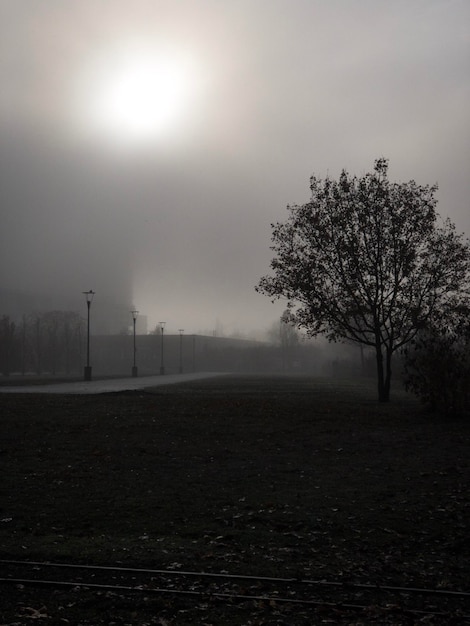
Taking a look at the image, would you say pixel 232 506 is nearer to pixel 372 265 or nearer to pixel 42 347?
pixel 372 265

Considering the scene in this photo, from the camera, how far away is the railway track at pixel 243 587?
23.8 feet

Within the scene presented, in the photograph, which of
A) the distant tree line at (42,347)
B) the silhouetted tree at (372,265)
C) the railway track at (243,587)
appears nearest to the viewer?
the railway track at (243,587)

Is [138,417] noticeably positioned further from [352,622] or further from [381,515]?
[352,622]


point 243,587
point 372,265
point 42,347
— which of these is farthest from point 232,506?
point 42,347

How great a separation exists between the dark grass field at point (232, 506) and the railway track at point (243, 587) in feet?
0.61

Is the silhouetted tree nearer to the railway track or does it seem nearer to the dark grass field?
the dark grass field

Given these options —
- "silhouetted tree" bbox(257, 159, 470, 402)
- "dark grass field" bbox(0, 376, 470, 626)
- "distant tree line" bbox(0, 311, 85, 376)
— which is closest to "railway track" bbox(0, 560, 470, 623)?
"dark grass field" bbox(0, 376, 470, 626)

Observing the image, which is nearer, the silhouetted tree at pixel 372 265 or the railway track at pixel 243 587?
the railway track at pixel 243 587

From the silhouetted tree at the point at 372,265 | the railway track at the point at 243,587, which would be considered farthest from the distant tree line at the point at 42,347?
the railway track at the point at 243,587

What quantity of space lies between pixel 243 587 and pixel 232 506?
14.1 feet

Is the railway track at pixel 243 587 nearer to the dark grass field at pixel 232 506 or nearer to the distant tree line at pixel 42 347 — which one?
the dark grass field at pixel 232 506

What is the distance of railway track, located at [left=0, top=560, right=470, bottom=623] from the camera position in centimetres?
726

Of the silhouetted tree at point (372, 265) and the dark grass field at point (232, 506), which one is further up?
the silhouetted tree at point (372, 265)

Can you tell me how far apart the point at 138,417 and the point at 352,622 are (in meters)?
17.4
